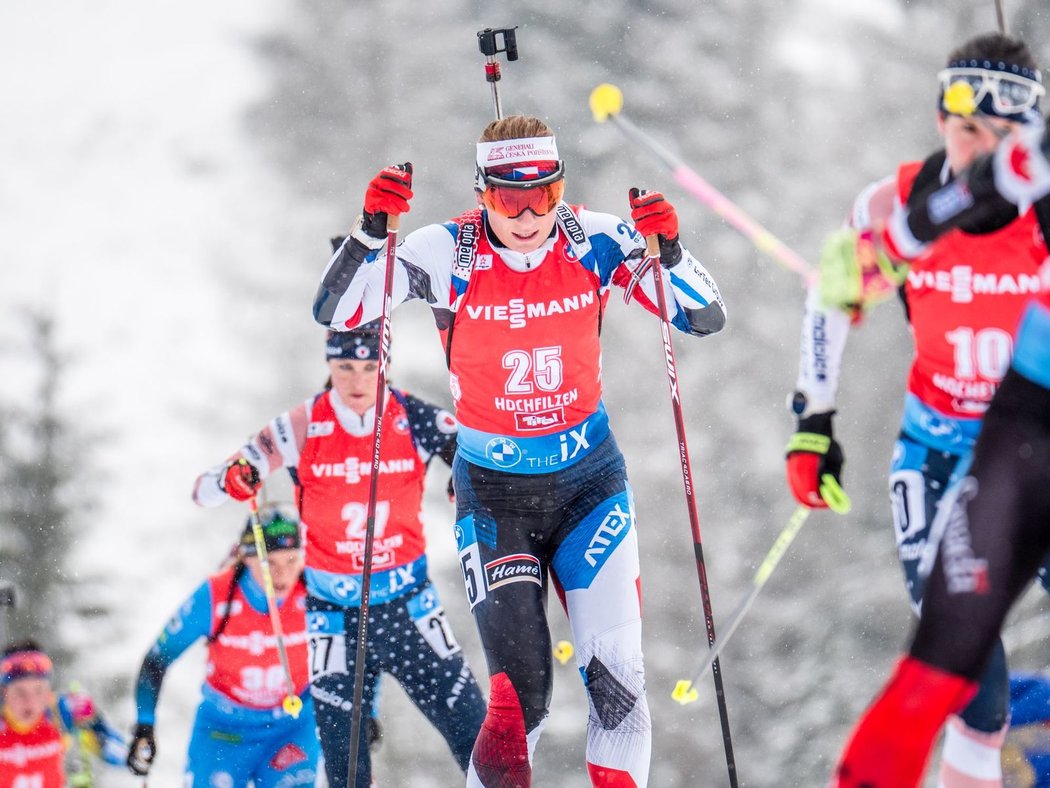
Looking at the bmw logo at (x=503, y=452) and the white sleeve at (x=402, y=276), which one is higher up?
the white sleeve at (x=402, y=276)

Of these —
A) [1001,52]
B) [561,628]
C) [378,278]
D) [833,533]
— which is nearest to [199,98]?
[561,628]

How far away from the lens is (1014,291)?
11.8 ft

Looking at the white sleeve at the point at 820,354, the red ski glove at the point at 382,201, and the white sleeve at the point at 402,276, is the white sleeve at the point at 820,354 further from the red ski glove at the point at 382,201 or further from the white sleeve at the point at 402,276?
the red ski glove at the point at 382,201

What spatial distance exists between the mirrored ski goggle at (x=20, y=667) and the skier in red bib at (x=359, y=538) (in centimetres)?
185

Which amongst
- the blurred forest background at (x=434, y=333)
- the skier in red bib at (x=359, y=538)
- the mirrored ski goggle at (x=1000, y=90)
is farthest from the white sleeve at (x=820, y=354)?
the blurred forest background at (x=434, y=333)

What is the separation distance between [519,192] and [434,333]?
14.3 meters

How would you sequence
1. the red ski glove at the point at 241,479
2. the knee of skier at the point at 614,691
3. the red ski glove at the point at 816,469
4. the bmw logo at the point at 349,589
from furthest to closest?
the red ski glove at the point at 241,479, the bmw logo at the point at 349,589, the knee of skier at the point at 614,691, the red ski glove at the point at 816,469

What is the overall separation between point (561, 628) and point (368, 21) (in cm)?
990

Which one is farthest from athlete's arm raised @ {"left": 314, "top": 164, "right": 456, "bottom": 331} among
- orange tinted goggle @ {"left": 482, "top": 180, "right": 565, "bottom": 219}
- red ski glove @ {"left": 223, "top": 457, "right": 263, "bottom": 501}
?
red ski glove @ {"left": 223, "top": 457, "right": 263, "bottom": 501}

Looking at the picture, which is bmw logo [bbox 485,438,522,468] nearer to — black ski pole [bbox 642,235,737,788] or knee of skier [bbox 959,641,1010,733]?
black ski pole [bbox 642,235,737,788]

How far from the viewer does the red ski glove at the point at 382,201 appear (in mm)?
4609

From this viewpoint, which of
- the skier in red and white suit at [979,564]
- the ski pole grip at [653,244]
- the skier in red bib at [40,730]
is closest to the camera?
the skier in red and white suit at [979,564]

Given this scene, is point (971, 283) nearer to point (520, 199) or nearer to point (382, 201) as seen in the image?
point (520, 199)

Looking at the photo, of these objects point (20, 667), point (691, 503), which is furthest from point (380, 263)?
point (20, 667)
